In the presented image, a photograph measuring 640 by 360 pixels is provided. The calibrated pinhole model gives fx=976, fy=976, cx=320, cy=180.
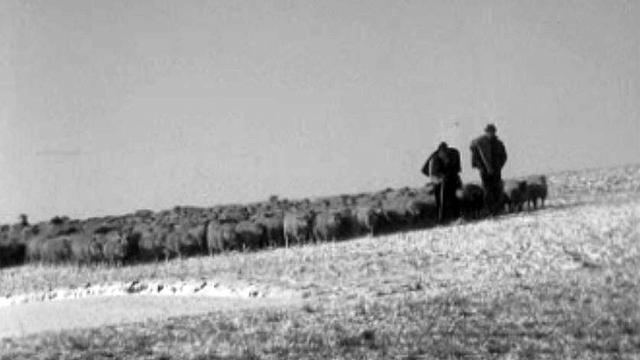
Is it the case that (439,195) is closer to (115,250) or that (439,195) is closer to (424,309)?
(115,250)

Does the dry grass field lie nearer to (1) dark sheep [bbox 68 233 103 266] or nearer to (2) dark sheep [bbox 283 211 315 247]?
(2) dark sheep [bbox 283 211 315 247]

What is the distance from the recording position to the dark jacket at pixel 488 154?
24938 millimetres

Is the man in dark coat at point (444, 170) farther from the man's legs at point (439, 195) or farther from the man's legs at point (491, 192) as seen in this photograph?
the man's legs at point (491, 192)

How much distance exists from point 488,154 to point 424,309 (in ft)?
48.8

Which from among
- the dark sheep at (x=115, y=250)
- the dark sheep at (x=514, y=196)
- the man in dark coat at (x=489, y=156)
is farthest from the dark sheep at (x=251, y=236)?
the dark sheep at (x=514, y=196)

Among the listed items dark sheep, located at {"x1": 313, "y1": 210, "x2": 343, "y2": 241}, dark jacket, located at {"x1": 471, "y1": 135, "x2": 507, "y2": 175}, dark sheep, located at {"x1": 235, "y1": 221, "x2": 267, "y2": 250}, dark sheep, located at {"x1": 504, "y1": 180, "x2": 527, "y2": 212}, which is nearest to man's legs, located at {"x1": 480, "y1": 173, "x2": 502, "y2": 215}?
dark jacket, located at {"x1": 471, "y1": 135, "x2": 507, "y2": 175}

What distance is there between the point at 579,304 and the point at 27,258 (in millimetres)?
25199

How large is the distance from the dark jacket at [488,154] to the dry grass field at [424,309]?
538 centimetres

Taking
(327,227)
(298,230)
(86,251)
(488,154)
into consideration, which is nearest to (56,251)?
(86,251)

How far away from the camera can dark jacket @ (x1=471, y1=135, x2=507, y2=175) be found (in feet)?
81.8

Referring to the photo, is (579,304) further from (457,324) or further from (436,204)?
(436,204)

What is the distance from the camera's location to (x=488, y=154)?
82.2 feet

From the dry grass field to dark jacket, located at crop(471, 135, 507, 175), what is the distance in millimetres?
5383

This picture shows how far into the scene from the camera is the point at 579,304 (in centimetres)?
1027
